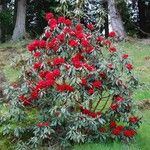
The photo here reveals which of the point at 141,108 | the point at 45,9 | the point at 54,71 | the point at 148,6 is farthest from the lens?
the point at 148,6

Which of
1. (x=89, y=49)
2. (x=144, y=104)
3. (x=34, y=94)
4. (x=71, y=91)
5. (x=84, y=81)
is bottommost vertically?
(x=144, y=104)

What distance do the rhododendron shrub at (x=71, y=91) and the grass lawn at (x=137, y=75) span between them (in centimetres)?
24

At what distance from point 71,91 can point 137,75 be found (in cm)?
214

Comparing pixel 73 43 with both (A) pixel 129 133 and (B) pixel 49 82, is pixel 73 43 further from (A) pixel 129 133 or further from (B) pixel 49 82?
(A) pixel 129 133

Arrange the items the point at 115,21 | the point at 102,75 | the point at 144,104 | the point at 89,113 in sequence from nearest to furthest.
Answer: the point at 89,113 < the point at 102,75 < the point at 144,104 < the point at 115,21

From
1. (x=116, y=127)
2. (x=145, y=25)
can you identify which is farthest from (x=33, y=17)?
(x=116, y=127)

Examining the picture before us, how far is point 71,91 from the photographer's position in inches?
362

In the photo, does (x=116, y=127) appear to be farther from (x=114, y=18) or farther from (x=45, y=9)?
(x=45, y=9)

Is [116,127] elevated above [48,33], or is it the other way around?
[48,33]

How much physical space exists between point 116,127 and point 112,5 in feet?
59.1

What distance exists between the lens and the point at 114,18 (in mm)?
27766

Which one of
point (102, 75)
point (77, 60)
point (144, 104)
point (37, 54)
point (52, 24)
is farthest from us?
point (144, 104)

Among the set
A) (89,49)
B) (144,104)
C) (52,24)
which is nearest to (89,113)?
(89,49)

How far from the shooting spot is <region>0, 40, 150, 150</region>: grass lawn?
31.0ft
